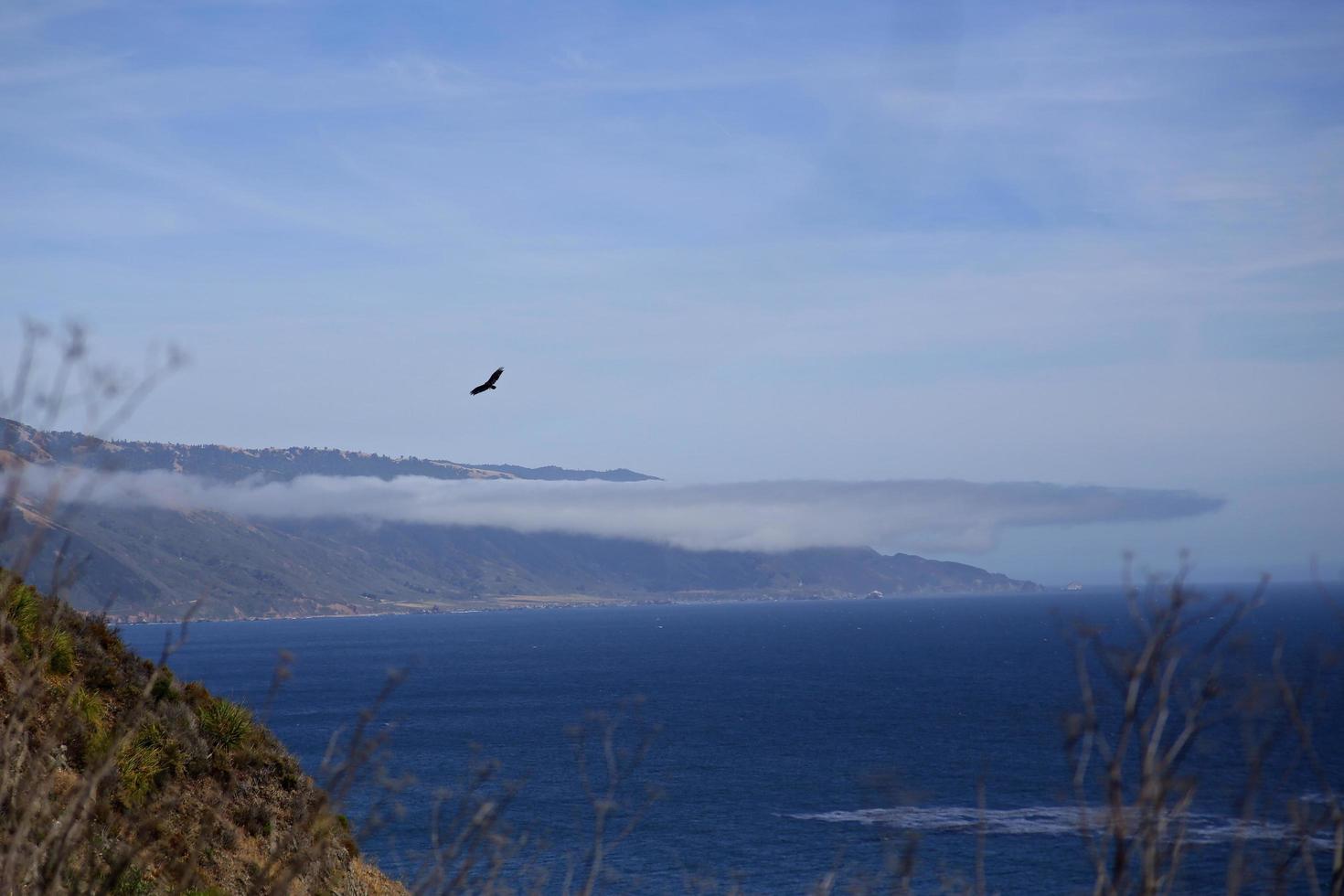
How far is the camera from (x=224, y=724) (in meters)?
23.4

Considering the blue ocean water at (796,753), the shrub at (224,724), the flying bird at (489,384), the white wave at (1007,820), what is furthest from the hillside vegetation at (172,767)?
the white wave at (1007,820)

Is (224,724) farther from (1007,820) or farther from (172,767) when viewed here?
(1007,820)

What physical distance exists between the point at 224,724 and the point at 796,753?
70983mm

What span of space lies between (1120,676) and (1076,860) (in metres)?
54.3

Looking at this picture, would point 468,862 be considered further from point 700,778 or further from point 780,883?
point 700,778

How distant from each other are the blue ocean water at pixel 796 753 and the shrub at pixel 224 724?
1.47 meters

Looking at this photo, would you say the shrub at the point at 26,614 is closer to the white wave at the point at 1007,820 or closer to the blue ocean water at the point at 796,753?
the blue ocean water at the point at 796,753

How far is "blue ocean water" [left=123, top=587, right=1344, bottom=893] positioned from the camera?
51281 millimetres

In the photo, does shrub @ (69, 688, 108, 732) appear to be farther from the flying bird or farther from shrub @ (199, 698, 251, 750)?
the flying bird

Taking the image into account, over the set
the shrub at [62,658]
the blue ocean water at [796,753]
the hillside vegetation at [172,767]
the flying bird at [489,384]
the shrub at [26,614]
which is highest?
the flying bird at [489,384]

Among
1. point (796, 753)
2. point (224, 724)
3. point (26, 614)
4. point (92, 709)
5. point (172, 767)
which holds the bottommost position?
point (796, 753)

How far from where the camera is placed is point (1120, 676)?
20.5 ft

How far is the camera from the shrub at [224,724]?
22984 mm

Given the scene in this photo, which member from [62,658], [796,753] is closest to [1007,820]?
[796,753]
